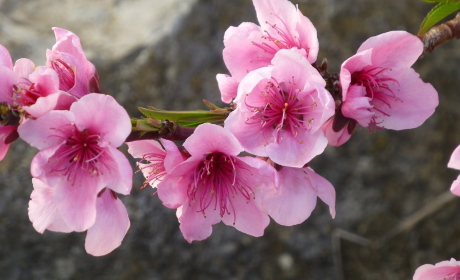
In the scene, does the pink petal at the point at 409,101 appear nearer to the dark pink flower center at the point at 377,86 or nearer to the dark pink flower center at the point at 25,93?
the dark pink flower center at the point at 377,86

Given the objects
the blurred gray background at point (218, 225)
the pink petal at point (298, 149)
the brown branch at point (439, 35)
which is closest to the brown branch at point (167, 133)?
the pink petal at point (298, 149)

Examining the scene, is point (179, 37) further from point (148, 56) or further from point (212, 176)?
point (212, 176)

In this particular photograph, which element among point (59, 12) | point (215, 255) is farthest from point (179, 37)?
point (215, 255)

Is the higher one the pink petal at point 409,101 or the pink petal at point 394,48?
the pink petal at point 394,48

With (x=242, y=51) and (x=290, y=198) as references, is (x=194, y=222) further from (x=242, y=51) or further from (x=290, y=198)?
(x=242, y=51)

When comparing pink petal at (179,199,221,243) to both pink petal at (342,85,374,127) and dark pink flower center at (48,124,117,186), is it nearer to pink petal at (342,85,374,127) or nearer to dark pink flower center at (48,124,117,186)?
dark pink flower center at (48,124,117,186)

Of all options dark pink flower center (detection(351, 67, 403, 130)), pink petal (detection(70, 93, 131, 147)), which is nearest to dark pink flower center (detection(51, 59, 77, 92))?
pink petal (detection(70, 93, 131, 147))

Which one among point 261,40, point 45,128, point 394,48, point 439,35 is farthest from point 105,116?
point 439,35
